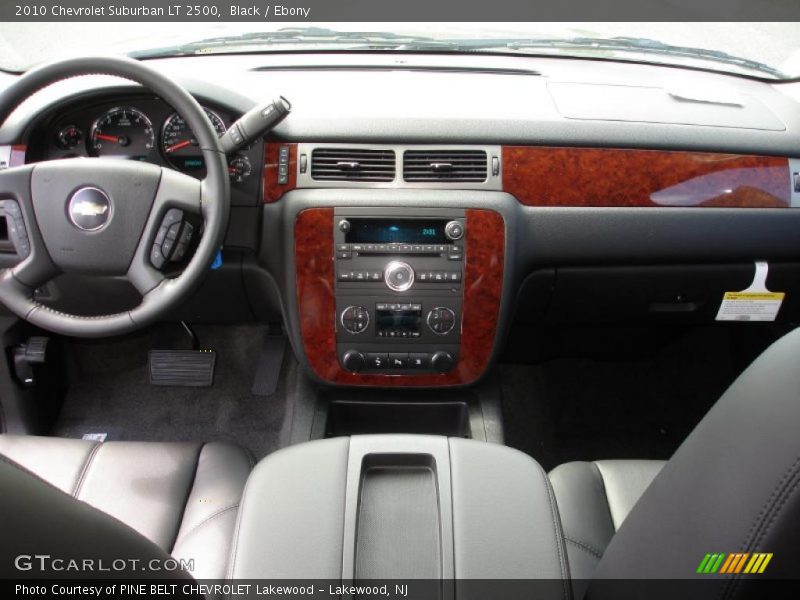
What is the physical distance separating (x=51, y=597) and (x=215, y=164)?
1.09m

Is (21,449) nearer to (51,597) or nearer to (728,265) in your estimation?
(51,597)

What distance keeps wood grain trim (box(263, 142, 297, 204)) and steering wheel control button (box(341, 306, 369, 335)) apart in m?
0.34

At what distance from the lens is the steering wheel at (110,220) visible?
1423 millimetres

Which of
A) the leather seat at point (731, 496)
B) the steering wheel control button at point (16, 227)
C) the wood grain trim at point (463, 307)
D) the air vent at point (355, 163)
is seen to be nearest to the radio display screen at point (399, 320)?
the wood grain trim at point (463, 307)

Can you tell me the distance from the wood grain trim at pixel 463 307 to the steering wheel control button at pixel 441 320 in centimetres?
4

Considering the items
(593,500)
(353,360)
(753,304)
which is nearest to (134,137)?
(353,360)

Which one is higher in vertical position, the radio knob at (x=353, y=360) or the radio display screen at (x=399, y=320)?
the radio display screen at (x=399, y=320)

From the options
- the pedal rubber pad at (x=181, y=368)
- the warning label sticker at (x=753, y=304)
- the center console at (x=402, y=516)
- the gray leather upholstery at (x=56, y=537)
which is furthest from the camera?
the pedal rubber pad at (x=181, y=368)

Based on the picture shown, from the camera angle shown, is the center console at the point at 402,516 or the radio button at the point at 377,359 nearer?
the center console at the point at 402,516

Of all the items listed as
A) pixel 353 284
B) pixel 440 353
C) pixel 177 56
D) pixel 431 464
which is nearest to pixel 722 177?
pixel 440 353

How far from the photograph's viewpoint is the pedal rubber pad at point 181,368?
91.0 inches

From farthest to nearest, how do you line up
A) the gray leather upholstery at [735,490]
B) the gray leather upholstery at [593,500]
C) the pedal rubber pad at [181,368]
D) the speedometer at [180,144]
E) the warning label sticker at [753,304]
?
the pedal rubber pad at [181,368] < the warning label sticker at [753,304] < the speedometer at [180,144] < the gray leather upholstery at [593,500] < the gray leather upholstery at [735,490]

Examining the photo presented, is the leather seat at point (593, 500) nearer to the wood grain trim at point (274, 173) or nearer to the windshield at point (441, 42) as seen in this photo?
the wood grain trim at point (274, 173)

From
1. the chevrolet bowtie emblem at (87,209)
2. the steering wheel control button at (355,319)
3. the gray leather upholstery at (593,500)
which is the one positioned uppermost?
the chevrolet bowtie emblem at (87,209)
